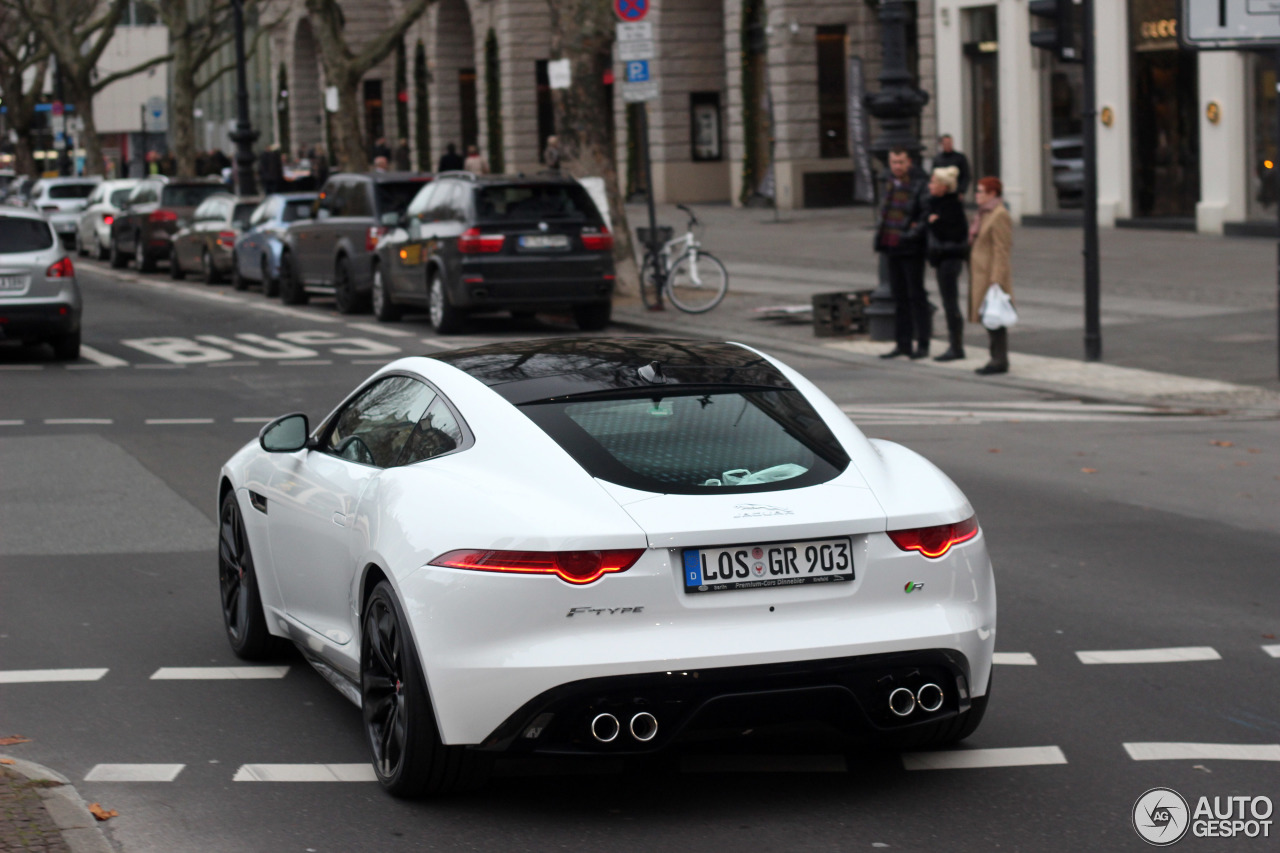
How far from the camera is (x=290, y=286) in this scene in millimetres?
25734

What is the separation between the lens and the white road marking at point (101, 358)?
61.1 ft

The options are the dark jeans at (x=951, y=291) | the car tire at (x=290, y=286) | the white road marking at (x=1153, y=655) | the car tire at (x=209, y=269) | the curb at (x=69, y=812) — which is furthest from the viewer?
the car tire at (x=209, y=269)

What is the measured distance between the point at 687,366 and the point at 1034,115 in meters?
29.1

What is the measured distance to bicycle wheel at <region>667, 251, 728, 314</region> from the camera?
73.0ft

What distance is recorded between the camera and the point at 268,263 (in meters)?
26.6

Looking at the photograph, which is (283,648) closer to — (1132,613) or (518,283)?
(1132,613)

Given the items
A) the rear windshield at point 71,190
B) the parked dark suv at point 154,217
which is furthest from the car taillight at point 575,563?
the rear windshield at point 71,190

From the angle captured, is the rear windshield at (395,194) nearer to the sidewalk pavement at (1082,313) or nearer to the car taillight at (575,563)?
the sidewalk pavement at (1082,313)

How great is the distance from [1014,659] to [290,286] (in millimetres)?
20021

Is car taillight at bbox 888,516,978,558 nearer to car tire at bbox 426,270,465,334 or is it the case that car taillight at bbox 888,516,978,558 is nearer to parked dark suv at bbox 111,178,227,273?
car tire at bbox 426,270,465,334

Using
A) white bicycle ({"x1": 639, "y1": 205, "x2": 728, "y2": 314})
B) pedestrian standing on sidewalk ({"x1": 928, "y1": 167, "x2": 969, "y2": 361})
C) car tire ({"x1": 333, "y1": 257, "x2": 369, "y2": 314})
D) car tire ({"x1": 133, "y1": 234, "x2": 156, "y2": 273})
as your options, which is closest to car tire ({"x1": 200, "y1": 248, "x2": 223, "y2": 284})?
car tire ({"x1": 133, "y1": 234, "x2": 156, "y2": 273})

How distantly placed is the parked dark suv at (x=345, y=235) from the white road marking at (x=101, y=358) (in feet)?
13.5

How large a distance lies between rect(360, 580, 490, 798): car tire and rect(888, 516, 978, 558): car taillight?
127 centimetres

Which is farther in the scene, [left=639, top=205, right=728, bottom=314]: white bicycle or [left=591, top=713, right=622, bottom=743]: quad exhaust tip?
[left=639, top=205, right=728, bottom=314]: white bicycle
